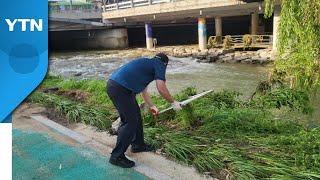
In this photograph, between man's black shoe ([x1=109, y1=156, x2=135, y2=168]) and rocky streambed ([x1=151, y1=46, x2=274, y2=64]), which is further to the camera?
rocky streambed ([x1=151, y1=46, x2=274, y2=64])

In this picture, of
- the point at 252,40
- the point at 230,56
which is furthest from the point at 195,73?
Result: the point at 252,40

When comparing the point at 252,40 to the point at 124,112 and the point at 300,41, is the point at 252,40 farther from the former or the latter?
the point at 124,112

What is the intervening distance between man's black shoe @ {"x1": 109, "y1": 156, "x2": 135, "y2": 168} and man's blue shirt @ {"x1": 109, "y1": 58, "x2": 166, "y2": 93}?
32.0 inches

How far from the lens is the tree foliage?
5816mm

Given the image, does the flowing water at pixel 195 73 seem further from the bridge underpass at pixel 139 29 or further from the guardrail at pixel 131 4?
the bridge underpass at pixel 139 29

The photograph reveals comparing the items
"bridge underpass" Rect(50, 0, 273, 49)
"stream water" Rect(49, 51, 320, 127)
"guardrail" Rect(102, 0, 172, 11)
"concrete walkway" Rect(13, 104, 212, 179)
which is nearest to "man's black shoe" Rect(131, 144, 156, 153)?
"concrete walkway" Rect(13, 104, 212, 179)

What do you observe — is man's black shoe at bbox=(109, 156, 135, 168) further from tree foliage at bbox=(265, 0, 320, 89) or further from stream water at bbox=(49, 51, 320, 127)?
stream water at bbox=(49, 51, 320, 127)

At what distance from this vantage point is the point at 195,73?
20.1 metres

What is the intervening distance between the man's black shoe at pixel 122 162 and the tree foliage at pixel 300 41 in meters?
3.38

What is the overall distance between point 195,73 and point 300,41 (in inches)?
552

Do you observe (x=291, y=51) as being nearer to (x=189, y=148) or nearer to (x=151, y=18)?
(x=189, y=148)

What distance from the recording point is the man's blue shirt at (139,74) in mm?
4531

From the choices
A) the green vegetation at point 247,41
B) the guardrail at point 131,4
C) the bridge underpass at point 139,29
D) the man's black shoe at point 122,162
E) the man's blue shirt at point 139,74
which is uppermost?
the guardrail at point 131,4

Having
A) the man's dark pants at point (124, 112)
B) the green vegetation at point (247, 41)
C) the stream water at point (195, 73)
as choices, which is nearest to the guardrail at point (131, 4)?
the stream water at point (195, 73)
